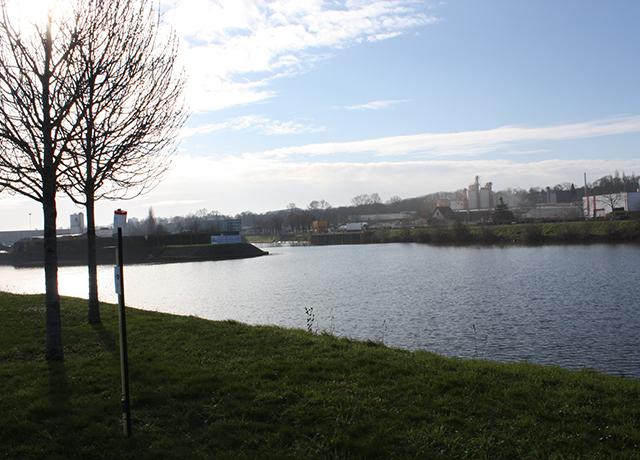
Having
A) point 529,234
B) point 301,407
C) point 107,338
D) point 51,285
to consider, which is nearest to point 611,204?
point 529,234

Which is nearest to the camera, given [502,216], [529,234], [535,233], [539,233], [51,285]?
[51,285]

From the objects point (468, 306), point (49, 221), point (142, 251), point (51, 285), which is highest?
point (49, 221)

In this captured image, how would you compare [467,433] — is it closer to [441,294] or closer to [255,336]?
[255,336]

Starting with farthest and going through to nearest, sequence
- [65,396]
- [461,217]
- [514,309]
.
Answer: [461,217] < [514,309] < [65,396]

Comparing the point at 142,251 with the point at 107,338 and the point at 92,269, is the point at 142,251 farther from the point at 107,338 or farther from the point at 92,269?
the point at 107,338

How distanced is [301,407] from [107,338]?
19.2 feet

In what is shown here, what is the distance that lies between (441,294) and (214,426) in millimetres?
23975

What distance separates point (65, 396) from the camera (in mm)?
7137

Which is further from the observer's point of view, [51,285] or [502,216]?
[502,216]

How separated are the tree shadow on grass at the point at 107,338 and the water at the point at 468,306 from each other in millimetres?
8397

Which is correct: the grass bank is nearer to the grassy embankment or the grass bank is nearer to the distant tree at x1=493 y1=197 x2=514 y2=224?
the grassy embankment

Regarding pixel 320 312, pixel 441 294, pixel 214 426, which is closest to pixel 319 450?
pixel 214 426

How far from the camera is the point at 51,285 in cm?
955

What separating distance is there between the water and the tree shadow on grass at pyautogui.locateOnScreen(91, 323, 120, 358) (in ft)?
27.6
